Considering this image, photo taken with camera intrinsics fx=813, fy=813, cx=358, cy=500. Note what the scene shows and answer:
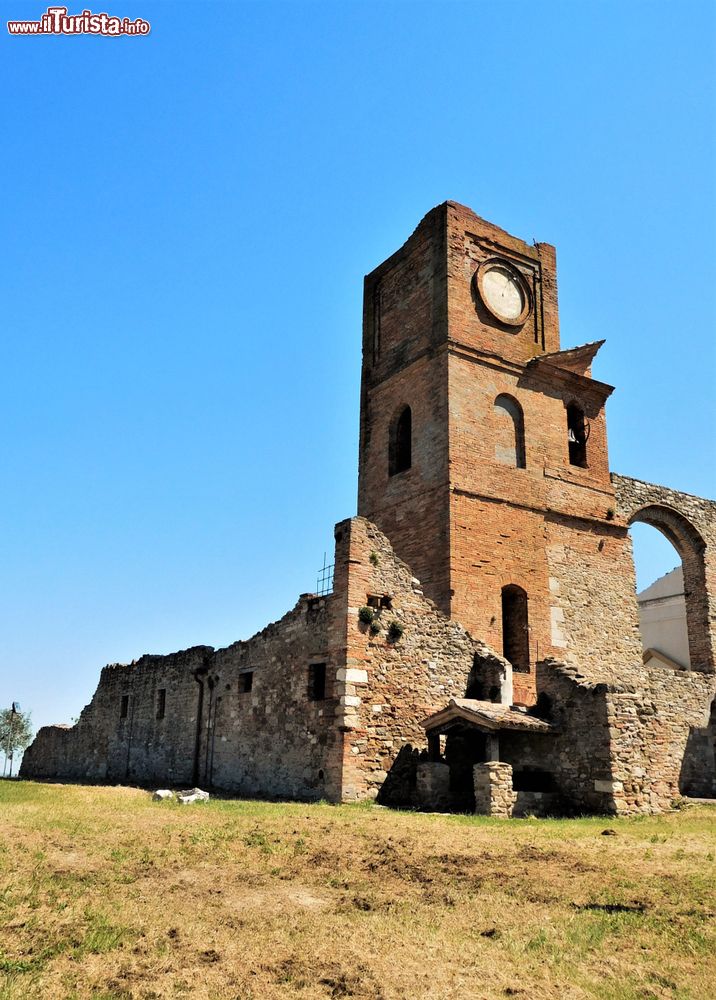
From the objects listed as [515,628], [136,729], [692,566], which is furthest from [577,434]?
[136,729]

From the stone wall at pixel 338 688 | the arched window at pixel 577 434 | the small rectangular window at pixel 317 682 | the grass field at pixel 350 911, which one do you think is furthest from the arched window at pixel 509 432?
the grass field at pixel 350 911

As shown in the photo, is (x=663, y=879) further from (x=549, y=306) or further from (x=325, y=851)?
(x=549, y=306)

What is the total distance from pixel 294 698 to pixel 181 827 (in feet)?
19.6

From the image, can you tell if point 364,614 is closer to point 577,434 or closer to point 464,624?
point 464,624

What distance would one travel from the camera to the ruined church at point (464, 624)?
614 inches

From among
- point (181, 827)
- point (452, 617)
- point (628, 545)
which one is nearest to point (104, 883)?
point (181, 827)

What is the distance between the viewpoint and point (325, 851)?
991 centimetres

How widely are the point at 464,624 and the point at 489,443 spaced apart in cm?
508

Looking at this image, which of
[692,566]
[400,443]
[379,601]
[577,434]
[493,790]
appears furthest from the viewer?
[692,566]

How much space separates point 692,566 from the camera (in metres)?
25.9

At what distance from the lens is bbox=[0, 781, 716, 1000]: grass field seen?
18.3 feet

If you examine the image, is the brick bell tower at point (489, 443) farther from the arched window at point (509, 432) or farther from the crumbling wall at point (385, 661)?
the crumbling wall at point (385, 661)

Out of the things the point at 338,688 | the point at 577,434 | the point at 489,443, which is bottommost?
the point at 338,688

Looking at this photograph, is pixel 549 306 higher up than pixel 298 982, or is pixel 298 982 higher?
pixel 549 306
